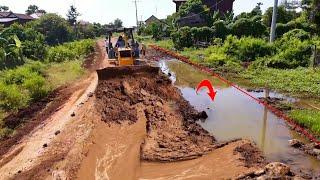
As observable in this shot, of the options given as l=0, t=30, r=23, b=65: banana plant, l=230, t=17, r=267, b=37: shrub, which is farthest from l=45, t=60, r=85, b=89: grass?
l=230, t=17, r=267, b=37: shrub

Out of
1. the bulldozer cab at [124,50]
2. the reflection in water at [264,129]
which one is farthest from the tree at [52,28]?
the reflection in water at [264,129]

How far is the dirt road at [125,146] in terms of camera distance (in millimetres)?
9000

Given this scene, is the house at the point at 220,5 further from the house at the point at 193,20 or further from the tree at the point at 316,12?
the tree at the point at 316,12

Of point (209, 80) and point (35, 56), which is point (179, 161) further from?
point (35, 56)

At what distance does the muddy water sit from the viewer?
10.4 m

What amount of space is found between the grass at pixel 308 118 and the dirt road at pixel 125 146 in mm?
2760

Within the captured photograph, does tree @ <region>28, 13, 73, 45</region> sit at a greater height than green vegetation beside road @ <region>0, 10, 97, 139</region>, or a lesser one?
greater

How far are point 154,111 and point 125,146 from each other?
10.9 ft

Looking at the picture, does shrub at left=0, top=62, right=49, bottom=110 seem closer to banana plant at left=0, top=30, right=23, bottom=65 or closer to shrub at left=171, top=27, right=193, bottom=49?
banana plant at left=0, top=30, right=23, bottom=65

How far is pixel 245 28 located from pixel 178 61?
9615 millimetres

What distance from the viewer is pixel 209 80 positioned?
2189 centimetres

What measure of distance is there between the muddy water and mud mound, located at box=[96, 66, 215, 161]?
817 mm

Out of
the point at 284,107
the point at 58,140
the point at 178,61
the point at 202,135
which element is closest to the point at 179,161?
the point at 202,135
